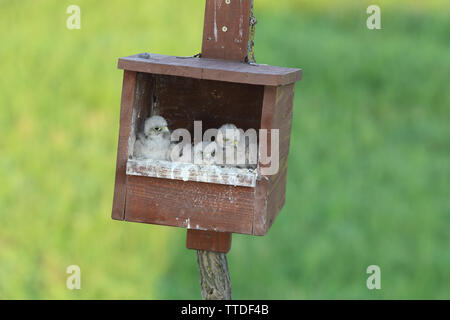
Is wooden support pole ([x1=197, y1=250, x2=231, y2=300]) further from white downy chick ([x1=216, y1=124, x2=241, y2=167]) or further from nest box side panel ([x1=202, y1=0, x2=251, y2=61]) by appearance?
nest box side panel ([x1=202, y1=0, x2=251, y2=61])

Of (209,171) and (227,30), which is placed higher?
(227,30)

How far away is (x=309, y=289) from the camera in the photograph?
5.67 meters

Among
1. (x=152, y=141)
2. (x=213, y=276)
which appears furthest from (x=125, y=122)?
(x=213, y=276)

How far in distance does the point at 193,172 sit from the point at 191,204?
0.46 feet

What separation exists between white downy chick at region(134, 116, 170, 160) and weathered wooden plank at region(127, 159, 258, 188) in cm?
14

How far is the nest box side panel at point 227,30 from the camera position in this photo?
123 inches

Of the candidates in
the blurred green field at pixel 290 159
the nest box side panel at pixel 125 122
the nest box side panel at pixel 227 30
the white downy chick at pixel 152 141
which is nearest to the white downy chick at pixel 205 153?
the white downy chick at pixel 152 141

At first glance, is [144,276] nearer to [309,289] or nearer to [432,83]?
[309,289]

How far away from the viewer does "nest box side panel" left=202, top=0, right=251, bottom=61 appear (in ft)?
10.3

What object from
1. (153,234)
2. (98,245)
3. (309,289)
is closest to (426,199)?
(309,289)

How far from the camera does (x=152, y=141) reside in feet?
10.2

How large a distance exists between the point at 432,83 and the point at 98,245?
3.75m

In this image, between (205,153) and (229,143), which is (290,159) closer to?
(229,143)

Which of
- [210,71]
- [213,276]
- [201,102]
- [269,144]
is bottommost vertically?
[213,276]
